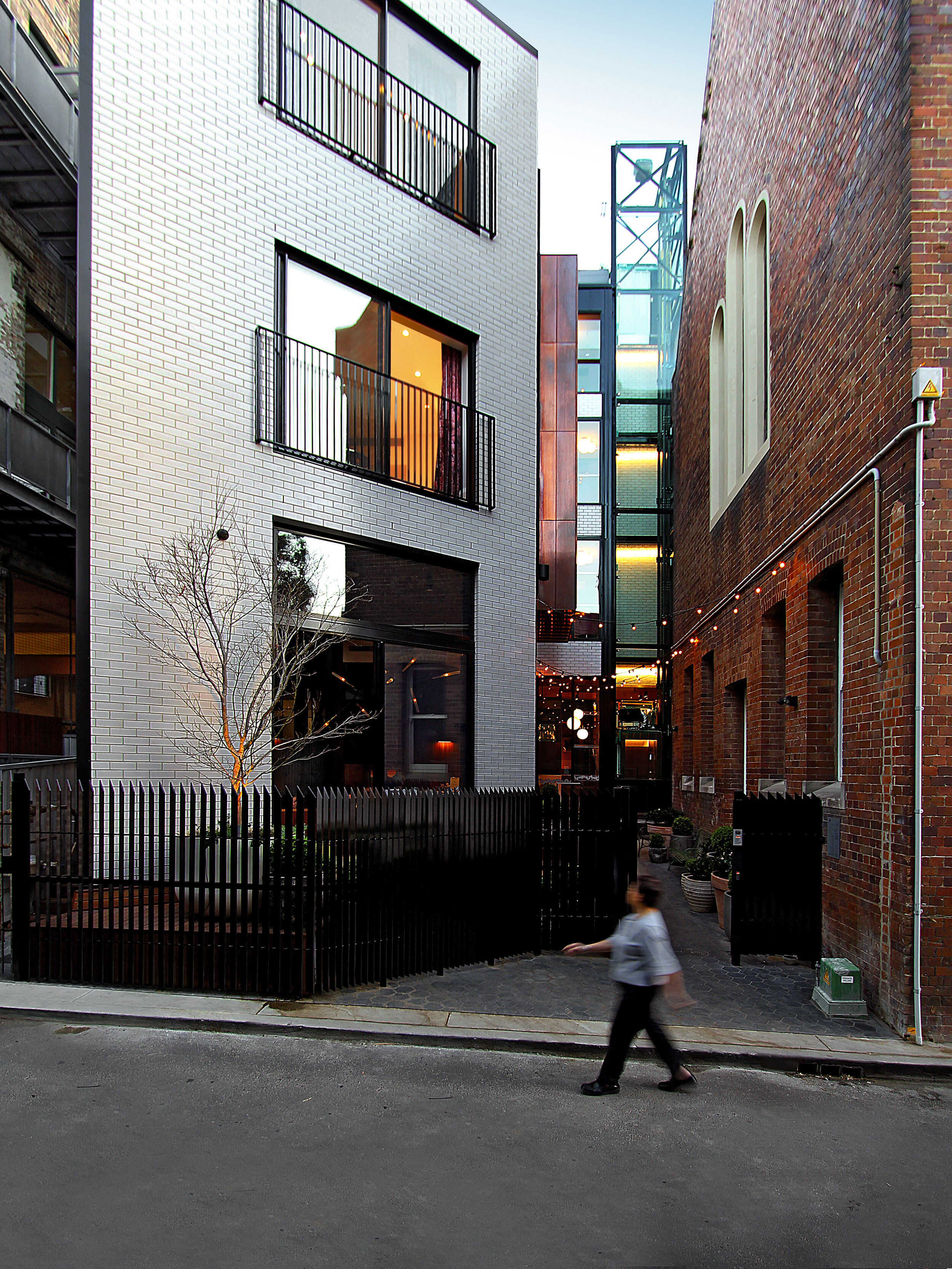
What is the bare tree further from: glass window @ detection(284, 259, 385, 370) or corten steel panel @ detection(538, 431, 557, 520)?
corten steel panel @ detection(538, 431, 557, 520)

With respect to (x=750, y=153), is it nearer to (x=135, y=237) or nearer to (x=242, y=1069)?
(x=135, y=237)

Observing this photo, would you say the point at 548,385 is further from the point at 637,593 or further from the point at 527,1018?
the point at 527,1018

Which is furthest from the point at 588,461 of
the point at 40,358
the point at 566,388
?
the point at 40,358

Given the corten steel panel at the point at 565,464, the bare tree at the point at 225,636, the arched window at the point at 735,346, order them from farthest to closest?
the corten steel panel at the point at 565,464, the arched window at the point at 735,346, the bare tree at the point at 225,636

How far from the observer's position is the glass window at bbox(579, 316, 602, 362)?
2723 cm

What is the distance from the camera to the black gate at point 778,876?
8.77m

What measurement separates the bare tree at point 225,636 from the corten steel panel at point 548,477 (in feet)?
38.7

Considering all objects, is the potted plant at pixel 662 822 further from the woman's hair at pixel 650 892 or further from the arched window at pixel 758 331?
the woman's hair at pixel 650 892

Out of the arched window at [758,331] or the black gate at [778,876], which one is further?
the arched window at [758,331]

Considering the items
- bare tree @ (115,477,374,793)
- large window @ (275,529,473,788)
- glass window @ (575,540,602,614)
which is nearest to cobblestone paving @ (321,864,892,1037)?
bare tree @ (115,477,374,793)

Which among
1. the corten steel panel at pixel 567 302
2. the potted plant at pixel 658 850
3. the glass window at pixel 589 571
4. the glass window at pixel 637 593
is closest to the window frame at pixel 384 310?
the corten steel panel at pixel 567 302

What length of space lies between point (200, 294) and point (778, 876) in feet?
28.3

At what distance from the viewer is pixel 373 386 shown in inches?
464

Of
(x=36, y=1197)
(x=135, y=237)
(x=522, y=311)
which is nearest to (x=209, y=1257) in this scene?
(x=36, y=1197)
